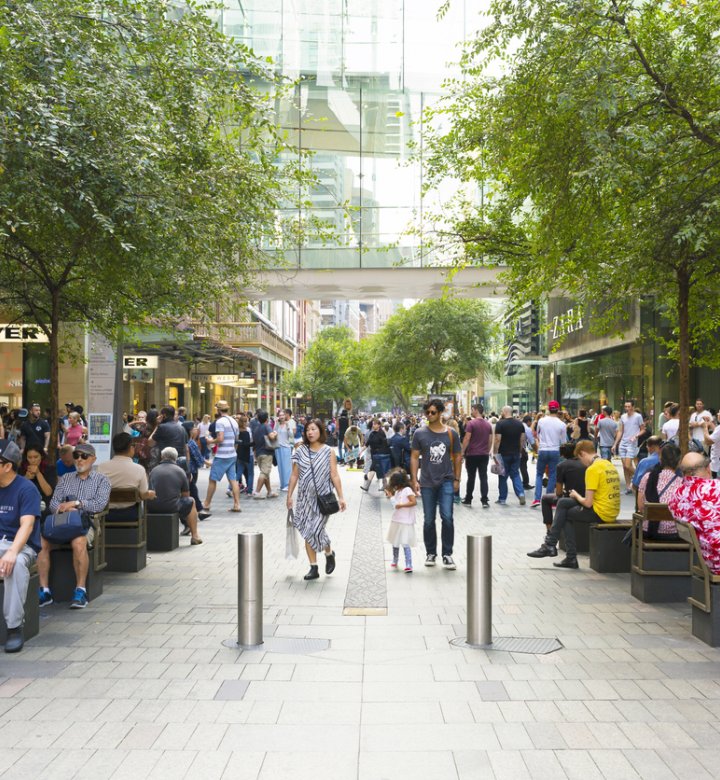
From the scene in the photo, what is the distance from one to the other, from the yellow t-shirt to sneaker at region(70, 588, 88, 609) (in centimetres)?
532

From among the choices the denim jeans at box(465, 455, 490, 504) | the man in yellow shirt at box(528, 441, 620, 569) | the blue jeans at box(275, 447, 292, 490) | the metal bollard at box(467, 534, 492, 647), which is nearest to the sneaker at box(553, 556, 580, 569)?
the man in yellow shirt at box(528, 441, 620, 569)

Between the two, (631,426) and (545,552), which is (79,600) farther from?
(631,426)

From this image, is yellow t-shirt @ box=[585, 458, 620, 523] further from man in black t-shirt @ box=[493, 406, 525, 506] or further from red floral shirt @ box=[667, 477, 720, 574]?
man in black t-shirt @ box=[493, 406, 525, 506]

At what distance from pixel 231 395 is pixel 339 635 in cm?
4946

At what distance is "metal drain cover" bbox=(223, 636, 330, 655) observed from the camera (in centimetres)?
647

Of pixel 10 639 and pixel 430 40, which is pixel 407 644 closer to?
pixel 10 639

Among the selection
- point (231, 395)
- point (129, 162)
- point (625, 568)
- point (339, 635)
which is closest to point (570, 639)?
point (339, 635)

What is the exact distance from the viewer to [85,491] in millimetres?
8250

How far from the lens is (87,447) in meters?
8.45

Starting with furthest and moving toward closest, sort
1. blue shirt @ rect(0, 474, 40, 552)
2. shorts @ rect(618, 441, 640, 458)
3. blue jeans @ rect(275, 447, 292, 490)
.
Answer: blue jeans @ rect(275, 447, 292, 490), shorts @ rect(618, 441, 640, 458), blue shirt @ rect(0, 474, 40, 552)

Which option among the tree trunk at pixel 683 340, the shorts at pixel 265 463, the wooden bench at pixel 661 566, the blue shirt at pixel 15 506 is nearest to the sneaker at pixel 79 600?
the blue shirt at pixel 15 506

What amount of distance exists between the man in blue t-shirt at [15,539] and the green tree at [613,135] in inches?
212

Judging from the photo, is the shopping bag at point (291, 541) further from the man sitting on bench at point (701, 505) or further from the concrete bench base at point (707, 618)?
the concrete bench base at point (707, 618)

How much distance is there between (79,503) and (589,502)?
5.25 metres
